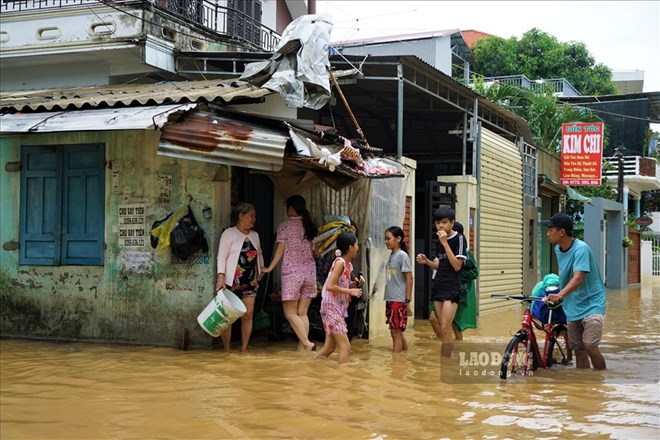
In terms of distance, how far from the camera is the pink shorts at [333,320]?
7.85m

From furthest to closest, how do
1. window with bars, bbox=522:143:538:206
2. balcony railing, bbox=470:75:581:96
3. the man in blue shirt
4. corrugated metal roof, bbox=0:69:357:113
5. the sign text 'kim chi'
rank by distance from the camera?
balcony railing, bbox=470:75:581:96 → the sign text 'kim chi' → window with bars, bbox=522:143:538:206 → corrugated metal roof, bbox=0:69:357:113 → the man in blue shirt

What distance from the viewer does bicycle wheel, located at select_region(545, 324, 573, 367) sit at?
26.1ft

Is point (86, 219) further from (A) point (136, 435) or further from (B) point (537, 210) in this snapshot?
(B) point (537, 210)

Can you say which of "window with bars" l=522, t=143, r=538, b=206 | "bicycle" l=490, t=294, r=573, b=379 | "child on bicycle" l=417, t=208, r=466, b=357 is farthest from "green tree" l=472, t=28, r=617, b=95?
"bicycle" l=490, t=294, r=573, b=379

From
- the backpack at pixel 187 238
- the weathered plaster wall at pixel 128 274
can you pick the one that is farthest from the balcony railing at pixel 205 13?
the backpack at pixel 187 238

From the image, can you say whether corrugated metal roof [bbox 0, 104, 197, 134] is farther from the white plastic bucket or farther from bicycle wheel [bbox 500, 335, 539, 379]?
bicycle wheel [bbox 500, 335, 539, 379]

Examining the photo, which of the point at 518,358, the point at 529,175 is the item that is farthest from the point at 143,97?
the point at 529,175

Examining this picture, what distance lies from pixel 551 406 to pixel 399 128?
569 cm

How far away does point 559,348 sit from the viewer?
810 cm

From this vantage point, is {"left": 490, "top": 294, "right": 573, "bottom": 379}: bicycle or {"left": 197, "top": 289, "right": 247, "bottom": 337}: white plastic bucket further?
{"left": 197, "top": 289, "right": 247, "bottom": 337}: white plastic bucket

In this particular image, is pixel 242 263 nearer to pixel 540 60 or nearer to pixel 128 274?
pixel 128 274

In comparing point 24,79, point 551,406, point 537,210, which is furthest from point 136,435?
point 537,210

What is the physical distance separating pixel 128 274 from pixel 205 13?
804cm

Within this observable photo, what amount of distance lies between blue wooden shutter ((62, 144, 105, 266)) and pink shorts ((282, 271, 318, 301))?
2.44m
